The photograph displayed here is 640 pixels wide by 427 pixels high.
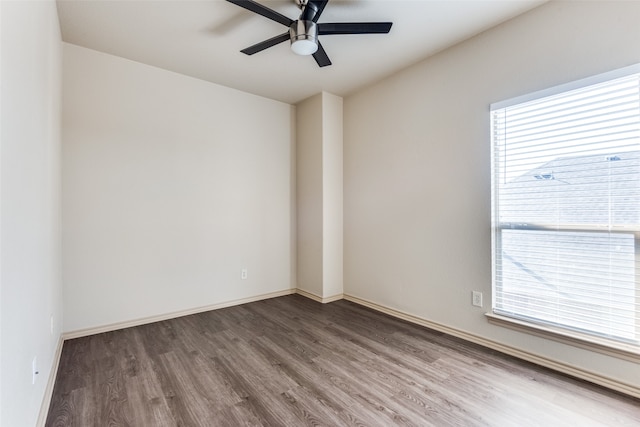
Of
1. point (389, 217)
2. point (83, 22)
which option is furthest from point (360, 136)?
point (83, 22)

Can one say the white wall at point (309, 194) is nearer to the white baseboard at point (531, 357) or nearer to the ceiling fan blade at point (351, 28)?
the white baseboard at point (531, 357)

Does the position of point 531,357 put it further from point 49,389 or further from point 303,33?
point 49,389

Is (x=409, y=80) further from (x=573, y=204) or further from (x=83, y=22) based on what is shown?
(x=83, y=22)

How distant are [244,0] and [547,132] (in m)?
2.24

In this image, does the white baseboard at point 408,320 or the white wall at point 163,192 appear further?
the white wall at point 163,192

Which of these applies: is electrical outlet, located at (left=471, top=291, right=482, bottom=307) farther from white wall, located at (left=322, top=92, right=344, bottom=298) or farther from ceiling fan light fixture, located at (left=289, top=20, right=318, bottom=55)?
ceiling fan light fixture, located at (left=289, top=20, right=318, bottom=55)

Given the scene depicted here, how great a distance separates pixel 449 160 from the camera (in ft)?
9.09

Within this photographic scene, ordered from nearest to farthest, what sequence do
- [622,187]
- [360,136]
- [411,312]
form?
1. [622,187]
2. [411,312]
3. [360,136]

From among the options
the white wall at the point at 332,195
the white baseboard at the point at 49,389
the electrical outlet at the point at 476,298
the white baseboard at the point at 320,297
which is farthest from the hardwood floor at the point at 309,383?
the white wall at the point at 332,195

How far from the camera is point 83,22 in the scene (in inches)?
93.3

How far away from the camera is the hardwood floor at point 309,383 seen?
1672 millimetres

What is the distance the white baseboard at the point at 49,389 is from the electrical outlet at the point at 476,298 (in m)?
2.98

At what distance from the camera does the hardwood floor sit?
167cm

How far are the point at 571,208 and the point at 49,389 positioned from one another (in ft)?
11.8
